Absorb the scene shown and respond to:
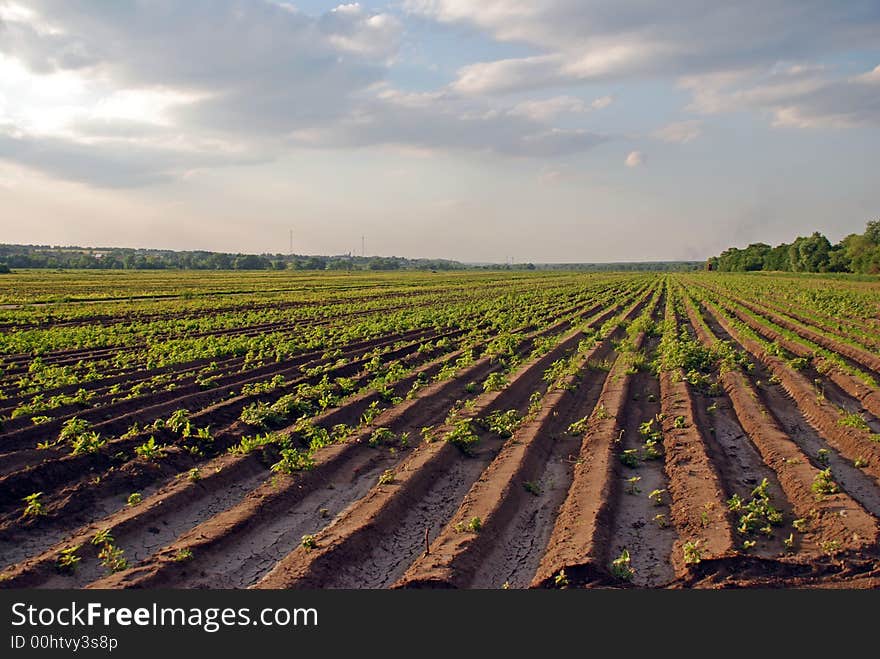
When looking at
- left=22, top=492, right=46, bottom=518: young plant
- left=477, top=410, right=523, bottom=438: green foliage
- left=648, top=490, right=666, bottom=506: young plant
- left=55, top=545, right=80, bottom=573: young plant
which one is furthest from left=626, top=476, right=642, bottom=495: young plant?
left=22, top=492, right=46, bottom=518: young plant

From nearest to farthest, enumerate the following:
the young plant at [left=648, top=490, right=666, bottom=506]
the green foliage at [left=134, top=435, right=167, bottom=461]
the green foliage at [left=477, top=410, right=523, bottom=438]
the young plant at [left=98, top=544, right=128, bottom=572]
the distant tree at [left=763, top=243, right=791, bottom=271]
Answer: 1. the young plant at [left=98, top=544, right=128, bottom=572]
2. the young plant at [left=648, top=490, right=666, bottom=506]
3. the green foliage at [left=134, top=435, right=167, bottom=461]
4. the green foliage at [left=477, top=410, right=523, bottom=438]
5. the distant tree at [left=763, top=243, right=791, bottom=271]

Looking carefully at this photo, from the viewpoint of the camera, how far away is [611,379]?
13.4 metres

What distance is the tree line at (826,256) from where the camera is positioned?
73.6 meters

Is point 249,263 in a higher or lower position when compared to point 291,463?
higher

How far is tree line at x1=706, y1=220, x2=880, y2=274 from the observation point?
7362cm

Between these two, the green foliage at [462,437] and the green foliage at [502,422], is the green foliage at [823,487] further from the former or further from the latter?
the green foliage at [462,437]

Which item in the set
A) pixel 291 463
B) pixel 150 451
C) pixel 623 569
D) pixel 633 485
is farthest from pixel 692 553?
pixel 150 451

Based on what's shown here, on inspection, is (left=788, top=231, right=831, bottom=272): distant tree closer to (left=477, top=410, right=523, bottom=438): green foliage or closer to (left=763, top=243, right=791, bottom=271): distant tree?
(left=763, top=243, right=791, bottom=271): distant tree

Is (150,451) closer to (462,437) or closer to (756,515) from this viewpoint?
(462,437)

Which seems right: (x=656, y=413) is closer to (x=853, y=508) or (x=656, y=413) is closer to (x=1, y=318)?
(x=853, y=508)

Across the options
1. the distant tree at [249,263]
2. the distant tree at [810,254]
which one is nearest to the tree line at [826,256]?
the distant tree at [810,254]

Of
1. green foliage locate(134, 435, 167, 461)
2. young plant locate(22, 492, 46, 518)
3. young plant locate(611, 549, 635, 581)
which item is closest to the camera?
young plant locate(611, 549, 635, 581)

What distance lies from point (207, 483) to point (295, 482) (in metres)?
1.09

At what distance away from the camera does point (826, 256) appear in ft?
286
